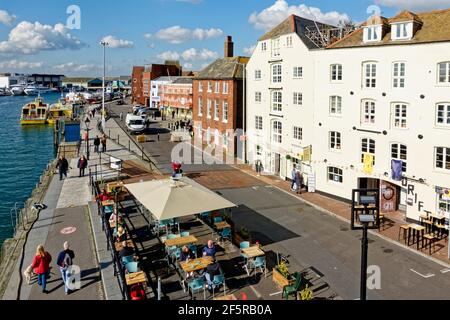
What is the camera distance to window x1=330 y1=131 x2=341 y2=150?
29.5 m

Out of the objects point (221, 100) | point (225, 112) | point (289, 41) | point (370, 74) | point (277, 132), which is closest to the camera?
point (370, 74)

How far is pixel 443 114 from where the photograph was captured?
23125 mm

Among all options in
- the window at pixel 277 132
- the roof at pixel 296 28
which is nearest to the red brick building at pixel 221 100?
the roof at pixel 296 28

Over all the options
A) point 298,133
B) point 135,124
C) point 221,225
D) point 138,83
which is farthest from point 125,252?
point 138,83

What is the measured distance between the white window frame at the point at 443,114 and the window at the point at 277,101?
47.6 ft

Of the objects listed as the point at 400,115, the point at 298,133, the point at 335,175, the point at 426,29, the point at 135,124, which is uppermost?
the point at 426,29

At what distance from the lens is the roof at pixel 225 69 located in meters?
44.7

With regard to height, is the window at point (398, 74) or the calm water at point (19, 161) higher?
the window at point (398, 74)

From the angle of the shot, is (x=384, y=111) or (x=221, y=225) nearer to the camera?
(x=221, y=225)

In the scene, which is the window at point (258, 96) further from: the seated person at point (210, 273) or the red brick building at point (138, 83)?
the red brick building at point (138, 83)

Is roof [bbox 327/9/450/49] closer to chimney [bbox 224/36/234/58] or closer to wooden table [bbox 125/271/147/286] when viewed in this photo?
wooden table [bbox 125/271/147/286]

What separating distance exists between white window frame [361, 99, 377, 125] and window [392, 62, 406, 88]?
1921 millimetres

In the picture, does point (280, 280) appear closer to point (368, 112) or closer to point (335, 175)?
point (368, 112)

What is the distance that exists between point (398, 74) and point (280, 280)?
16032 mm
